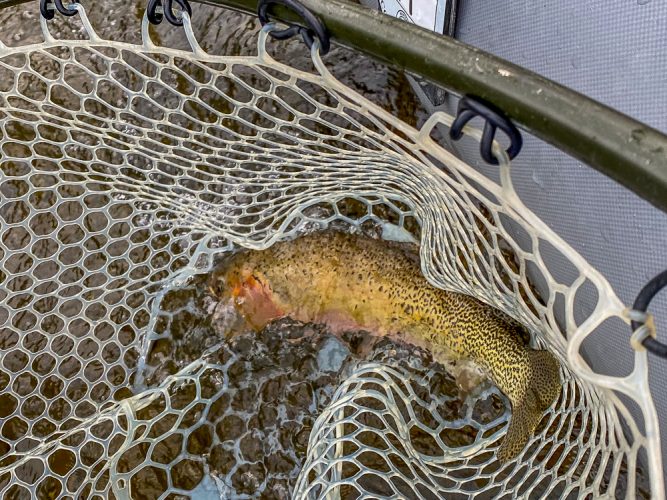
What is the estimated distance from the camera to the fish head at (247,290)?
2.67 metres

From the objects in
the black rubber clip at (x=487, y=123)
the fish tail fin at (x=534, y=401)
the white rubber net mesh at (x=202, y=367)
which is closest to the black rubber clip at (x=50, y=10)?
the white rubber net mesh at (x=202, y=367)

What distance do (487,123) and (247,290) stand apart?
5.79ft

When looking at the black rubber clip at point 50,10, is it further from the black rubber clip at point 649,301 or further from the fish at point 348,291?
the black rubber clip at point 649,301

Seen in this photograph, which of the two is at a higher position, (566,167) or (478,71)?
(478,71)

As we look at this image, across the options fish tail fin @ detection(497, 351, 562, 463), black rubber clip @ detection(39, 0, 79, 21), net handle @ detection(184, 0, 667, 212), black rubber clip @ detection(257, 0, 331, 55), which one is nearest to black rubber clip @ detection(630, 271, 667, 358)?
net handle @ detection(184, 0, 667, 212)

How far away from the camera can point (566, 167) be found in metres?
1.73

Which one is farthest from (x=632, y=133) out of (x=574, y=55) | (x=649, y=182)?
(x=574, y=55)

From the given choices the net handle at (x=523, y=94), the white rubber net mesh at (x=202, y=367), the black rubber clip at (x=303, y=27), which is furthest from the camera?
the white rubber net mesh at (x=202, y=367)

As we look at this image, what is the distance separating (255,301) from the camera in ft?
8.86

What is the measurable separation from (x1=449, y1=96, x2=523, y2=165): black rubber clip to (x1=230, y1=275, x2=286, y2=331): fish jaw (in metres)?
1.67

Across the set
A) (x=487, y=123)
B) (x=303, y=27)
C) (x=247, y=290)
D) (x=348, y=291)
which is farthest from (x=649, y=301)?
(x=247, y=290)

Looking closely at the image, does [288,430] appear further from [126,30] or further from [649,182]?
[126,30]

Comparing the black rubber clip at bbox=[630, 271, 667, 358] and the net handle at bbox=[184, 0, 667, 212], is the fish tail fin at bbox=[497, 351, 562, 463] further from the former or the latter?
the net handle at bbox=[184, 0, 667, 212]

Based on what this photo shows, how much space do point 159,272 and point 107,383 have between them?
23.1 inches
